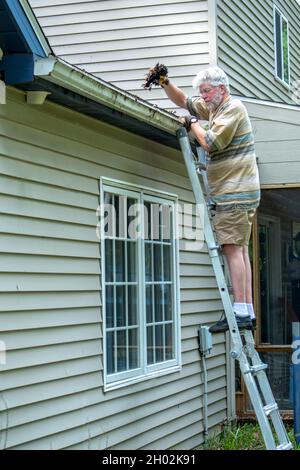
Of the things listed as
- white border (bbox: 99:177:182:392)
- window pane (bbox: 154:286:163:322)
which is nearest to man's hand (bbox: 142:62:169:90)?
white border (bbox: 99:177:182:392)

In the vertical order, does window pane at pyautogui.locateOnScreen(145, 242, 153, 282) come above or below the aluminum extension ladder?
above

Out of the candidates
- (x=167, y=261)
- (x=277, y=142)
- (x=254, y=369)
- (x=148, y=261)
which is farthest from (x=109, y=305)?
(x=277, y=142)

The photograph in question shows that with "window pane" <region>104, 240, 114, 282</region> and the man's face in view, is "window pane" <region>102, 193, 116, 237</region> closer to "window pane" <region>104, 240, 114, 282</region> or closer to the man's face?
"window pane" <region>104, 240, 114, 282</region>

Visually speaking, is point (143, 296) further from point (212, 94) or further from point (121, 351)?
point (212, 94)

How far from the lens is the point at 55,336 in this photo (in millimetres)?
5426

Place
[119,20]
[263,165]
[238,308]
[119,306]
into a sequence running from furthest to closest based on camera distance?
[119,20]
[263,165]
[119,306]
[238,308]

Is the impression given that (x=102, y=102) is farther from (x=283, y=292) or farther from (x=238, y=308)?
(x=283, y=292)

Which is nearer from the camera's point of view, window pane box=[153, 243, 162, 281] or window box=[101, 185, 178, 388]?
window box=[101, 185, 178, 388]

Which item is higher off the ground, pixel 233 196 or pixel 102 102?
pixel 102 102

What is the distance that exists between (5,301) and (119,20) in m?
5.68

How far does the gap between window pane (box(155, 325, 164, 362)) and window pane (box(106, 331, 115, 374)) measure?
39.7 inches

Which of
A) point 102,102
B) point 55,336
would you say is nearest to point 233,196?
point 102,102

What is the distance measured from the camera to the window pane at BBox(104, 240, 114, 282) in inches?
249

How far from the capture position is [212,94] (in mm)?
6113
